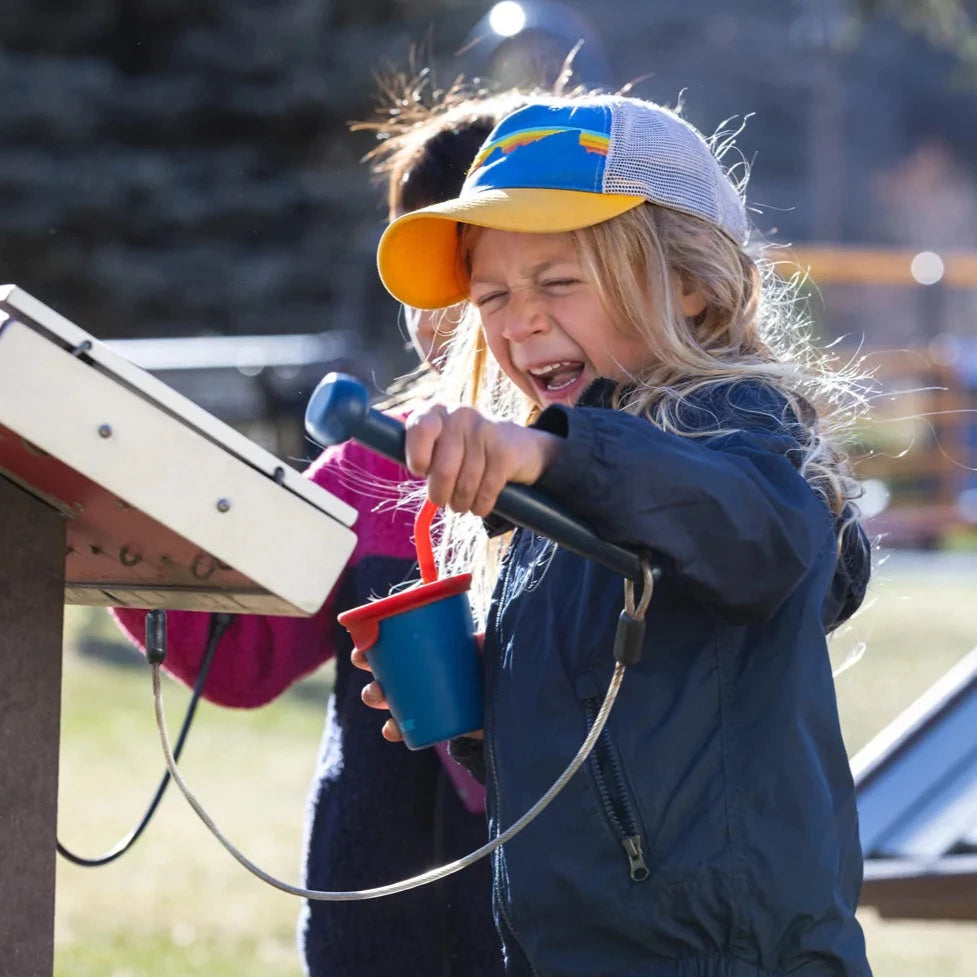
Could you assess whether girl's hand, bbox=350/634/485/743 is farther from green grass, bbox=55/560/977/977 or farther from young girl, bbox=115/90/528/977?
green grass, bbox=55/560/977/977

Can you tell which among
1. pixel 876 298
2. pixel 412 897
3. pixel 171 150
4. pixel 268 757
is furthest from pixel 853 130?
pixel 412 897

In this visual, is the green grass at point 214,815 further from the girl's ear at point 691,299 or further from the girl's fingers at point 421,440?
the girl's fingers at point 421,440

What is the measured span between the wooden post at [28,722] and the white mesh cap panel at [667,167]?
2.60 feet

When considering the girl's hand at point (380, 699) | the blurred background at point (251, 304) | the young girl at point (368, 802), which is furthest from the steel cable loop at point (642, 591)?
the blurred background at point (251, 304)

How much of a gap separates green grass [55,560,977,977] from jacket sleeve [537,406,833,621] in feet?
2.43

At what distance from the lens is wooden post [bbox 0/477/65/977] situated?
161 centimetres

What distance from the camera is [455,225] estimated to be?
2.32 metres

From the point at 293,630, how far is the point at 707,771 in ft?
3.57

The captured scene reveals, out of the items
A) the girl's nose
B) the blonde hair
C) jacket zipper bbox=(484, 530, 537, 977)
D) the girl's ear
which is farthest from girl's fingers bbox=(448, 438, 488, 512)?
the girl's ear

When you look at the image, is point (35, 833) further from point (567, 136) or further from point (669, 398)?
point (567, 136)

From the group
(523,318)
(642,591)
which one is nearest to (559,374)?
(523,318)

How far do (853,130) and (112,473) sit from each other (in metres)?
40.0

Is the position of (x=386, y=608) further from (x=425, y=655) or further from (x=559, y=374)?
(x=559, y=374)

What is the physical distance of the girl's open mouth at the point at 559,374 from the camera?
2078mm
